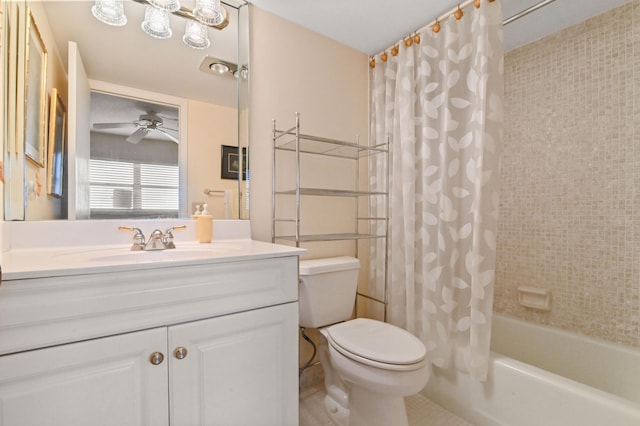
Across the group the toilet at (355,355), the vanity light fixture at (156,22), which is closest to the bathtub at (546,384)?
the toilet at (355,355)

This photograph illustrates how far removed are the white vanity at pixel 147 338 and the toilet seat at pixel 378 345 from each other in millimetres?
257

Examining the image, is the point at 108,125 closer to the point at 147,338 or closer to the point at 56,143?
the point at 56,143

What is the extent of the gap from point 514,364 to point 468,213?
697 mm

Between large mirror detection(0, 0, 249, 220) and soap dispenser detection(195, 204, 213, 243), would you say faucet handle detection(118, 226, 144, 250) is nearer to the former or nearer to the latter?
large mirror detection(0, 0, 249, 220)

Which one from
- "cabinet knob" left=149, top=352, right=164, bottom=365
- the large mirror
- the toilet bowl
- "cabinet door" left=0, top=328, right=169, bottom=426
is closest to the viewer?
"cabinet door" left=0, top=328, right=169, bottom=426

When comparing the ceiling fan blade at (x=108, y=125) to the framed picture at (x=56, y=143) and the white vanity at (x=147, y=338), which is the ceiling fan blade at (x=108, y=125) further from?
the white vanity at (x=147, y=338)

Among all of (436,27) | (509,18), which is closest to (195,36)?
(436,27)

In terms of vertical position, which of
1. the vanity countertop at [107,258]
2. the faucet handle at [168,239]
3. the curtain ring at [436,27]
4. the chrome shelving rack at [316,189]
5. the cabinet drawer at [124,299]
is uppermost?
the curtain ring at [436,27]

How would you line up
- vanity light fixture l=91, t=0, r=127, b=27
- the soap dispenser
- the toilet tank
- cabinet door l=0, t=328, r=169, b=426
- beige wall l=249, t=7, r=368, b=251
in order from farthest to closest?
beige wall l=249, t=7, r=368, b=251 < the toilet tank < the soap dispenser < vanity light fixture l=91, t=0, r=127, b=27 < cabinet door l=0, t=328, r=169, b=426

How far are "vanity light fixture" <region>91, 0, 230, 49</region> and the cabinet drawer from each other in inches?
45.2

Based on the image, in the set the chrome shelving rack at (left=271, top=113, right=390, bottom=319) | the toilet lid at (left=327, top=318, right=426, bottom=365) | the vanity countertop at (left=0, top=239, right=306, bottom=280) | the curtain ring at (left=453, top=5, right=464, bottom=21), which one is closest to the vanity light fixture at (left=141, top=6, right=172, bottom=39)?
the chrome shelving rack at (left=271, top=113, right=390, bottom=319)

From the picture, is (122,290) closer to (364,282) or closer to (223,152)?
(223,152)

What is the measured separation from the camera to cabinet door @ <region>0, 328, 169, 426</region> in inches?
25.9

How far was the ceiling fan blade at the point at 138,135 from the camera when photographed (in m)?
1.26
